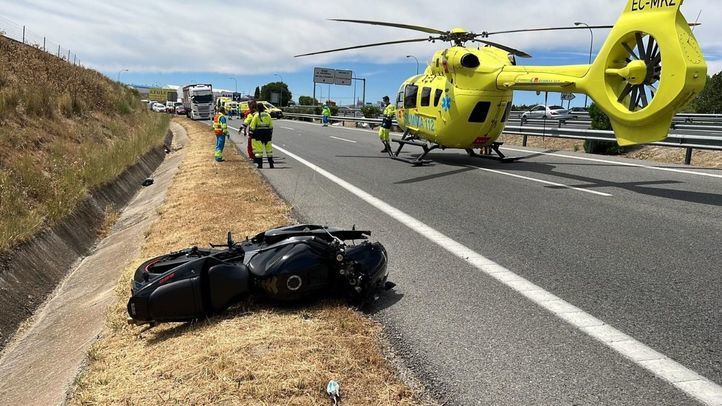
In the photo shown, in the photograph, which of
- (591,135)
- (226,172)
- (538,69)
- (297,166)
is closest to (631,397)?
(538,69)

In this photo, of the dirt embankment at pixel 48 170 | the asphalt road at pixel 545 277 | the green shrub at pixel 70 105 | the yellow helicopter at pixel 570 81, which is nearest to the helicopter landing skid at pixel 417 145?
the yellow helicopter at pixel 570 81

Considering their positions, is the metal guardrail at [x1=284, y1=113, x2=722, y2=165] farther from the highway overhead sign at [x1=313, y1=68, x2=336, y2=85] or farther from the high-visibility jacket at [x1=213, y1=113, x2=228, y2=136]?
the highway overhead sign at [x1=313, y1=68, x2=336, y2=85]

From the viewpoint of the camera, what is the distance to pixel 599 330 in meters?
3.45

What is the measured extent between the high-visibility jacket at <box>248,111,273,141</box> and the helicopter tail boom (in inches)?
292

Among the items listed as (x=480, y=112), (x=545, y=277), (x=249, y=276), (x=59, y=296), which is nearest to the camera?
(x=249, y=276)

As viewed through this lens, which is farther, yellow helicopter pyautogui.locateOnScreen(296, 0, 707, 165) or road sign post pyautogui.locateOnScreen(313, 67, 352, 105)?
road sign post pyautogui.locateOnScreen(313, 67, 352, 105)

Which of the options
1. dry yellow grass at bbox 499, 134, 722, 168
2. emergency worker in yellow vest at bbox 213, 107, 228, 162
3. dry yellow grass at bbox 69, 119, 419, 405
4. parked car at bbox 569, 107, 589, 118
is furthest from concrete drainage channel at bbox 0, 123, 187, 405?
parked car at bbox 569, 107, 589, 118

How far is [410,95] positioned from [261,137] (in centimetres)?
446

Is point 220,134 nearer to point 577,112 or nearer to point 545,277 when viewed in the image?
point 545,277

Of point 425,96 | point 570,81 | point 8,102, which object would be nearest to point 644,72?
point 570,81

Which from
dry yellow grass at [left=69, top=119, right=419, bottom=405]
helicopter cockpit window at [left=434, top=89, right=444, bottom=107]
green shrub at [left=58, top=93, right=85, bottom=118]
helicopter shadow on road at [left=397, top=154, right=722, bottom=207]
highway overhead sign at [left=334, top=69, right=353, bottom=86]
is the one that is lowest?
dry yellow grass at [left=69, top=119, right=419, bottom=405]

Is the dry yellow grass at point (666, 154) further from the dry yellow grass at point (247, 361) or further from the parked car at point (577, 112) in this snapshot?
the parked car at point (577, 112)

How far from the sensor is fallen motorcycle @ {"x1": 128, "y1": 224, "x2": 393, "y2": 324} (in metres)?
3.54

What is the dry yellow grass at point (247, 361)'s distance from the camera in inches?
105
